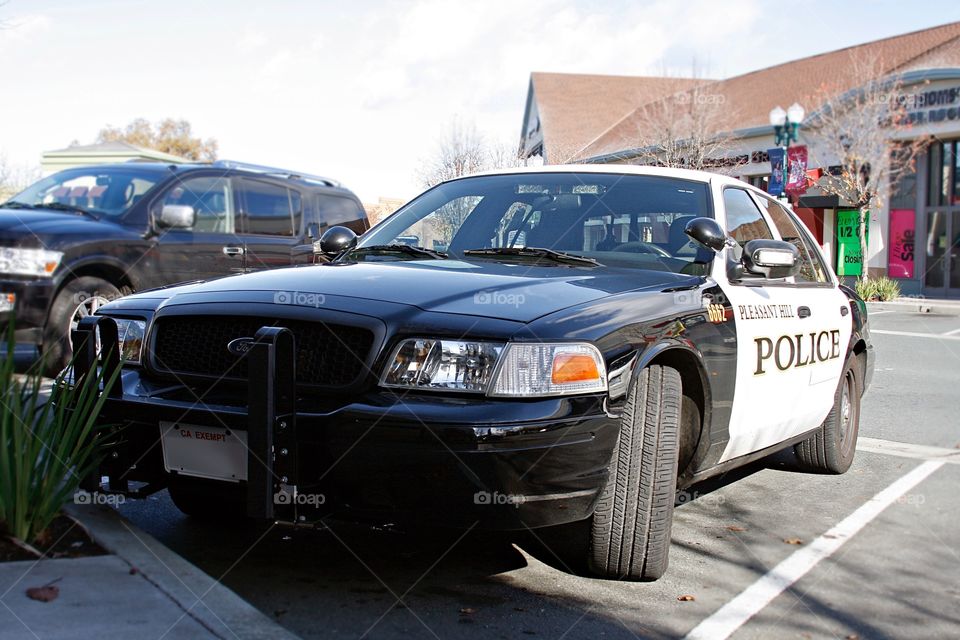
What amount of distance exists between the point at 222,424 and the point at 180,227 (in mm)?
6092

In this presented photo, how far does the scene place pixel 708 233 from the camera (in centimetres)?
438

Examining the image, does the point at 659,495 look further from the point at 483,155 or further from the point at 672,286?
the point at 483,155

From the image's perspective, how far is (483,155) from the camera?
1842cm

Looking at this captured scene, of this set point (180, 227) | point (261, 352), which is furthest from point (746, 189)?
point (180, 227)

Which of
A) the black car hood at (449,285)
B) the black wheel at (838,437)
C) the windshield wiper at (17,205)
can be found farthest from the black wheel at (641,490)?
the windshield wiper at (17,205)

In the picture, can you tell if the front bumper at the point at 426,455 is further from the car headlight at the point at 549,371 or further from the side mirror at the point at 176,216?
the side mirror at the point at 176,216

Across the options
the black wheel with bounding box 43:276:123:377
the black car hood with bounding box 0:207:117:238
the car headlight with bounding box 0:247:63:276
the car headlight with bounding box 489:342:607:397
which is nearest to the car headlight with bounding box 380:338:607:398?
the car headlight with bounding box 489:342:607:397

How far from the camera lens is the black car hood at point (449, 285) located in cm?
351

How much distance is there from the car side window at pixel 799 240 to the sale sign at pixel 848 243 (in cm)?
2707

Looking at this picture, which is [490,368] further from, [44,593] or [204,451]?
[44,593]

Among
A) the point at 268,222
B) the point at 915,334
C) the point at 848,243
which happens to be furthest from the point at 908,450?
the point at 848,243

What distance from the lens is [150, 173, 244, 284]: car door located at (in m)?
8.98

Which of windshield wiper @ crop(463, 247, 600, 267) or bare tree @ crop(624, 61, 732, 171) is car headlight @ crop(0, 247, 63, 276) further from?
bare tree @ crop(624, 61, 732, 171)

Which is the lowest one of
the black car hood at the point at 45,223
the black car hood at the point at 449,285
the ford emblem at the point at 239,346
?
the ford emblem at the point at 239,346
